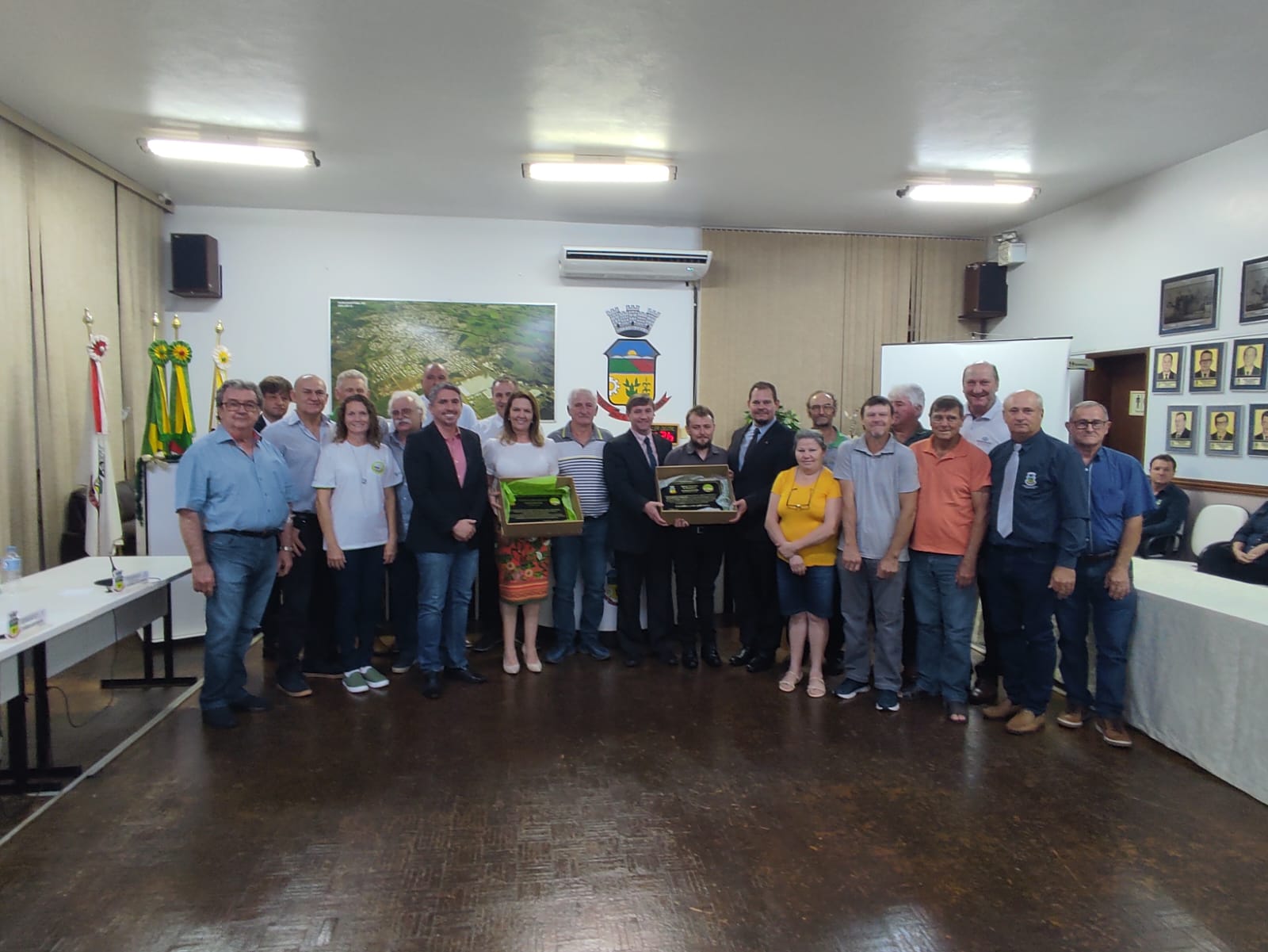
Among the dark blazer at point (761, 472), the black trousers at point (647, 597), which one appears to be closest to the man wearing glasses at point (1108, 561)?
the dark blazer at point (761, 472)

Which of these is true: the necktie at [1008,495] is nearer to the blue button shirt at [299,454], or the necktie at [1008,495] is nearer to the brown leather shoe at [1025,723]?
the brown leather shoe at [1025,723]

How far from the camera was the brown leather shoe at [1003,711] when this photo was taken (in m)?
3.62

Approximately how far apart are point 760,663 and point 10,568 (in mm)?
3707

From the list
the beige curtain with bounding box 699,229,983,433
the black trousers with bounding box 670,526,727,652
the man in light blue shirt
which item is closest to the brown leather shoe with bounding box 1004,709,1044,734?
the black trousers with bounding box 670,526,727,652

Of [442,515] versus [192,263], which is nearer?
[442,515]

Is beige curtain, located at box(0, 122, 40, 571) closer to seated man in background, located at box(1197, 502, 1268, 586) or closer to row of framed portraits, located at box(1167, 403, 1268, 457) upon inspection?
seated man in background, located at box(1197, 502, 1268, 586)

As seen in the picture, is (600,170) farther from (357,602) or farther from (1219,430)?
(1219,430)

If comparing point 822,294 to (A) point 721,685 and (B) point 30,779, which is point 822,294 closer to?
(A) point 721,685

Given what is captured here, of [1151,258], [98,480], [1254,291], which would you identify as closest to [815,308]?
[1151,258]

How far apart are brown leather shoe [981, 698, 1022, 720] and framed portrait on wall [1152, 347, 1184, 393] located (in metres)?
3.20

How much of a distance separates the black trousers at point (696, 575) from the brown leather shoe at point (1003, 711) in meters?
1.54

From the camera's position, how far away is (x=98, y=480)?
4125 mm

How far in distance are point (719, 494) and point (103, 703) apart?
3457 millimetres

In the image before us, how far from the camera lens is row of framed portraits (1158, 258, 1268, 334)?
4.71 metres
